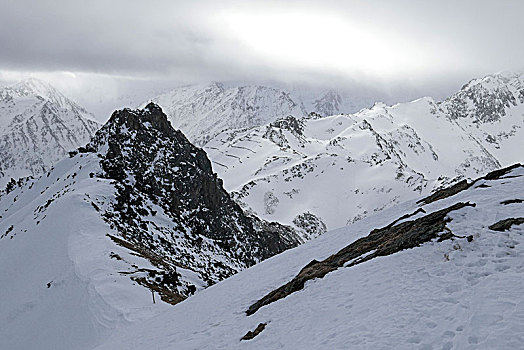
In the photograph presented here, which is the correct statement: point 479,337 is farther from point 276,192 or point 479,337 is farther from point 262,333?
point 276,192

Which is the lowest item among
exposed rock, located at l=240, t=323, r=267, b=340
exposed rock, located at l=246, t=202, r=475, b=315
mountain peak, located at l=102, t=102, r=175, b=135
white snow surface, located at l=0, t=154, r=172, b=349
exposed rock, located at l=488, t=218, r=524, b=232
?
exposed rock, located at l=240, t=323, r=267, b=340

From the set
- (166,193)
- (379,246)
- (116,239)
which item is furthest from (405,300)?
(166,193)

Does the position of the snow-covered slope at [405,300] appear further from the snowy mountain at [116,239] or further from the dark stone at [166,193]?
the dark stone at [166,193]

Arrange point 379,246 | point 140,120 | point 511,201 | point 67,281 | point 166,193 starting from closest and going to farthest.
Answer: point 511,201, point 379,246, point 67,281, point 166,193, point 140,120

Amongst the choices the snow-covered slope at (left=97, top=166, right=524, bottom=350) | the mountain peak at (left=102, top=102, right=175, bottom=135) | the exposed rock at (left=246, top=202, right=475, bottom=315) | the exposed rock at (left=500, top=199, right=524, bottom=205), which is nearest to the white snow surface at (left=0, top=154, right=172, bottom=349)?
the snow-covered slope at (left=97, top=166, right=524, bottom=350)

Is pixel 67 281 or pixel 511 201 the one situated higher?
pixel 67 281

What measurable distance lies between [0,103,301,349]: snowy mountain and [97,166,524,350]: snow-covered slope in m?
7.81

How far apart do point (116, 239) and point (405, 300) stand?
108ft

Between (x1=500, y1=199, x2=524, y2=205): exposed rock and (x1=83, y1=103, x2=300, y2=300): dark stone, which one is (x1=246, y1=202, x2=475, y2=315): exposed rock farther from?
(x1=83, y1=103, x2=300, y2=300): dark stone

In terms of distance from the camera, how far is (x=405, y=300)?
10.6 metres

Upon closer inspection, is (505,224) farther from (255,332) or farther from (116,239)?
(116,239)

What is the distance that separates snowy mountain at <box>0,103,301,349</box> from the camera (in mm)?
25062

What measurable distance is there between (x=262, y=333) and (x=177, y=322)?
660 centimetres

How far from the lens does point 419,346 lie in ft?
28.4
